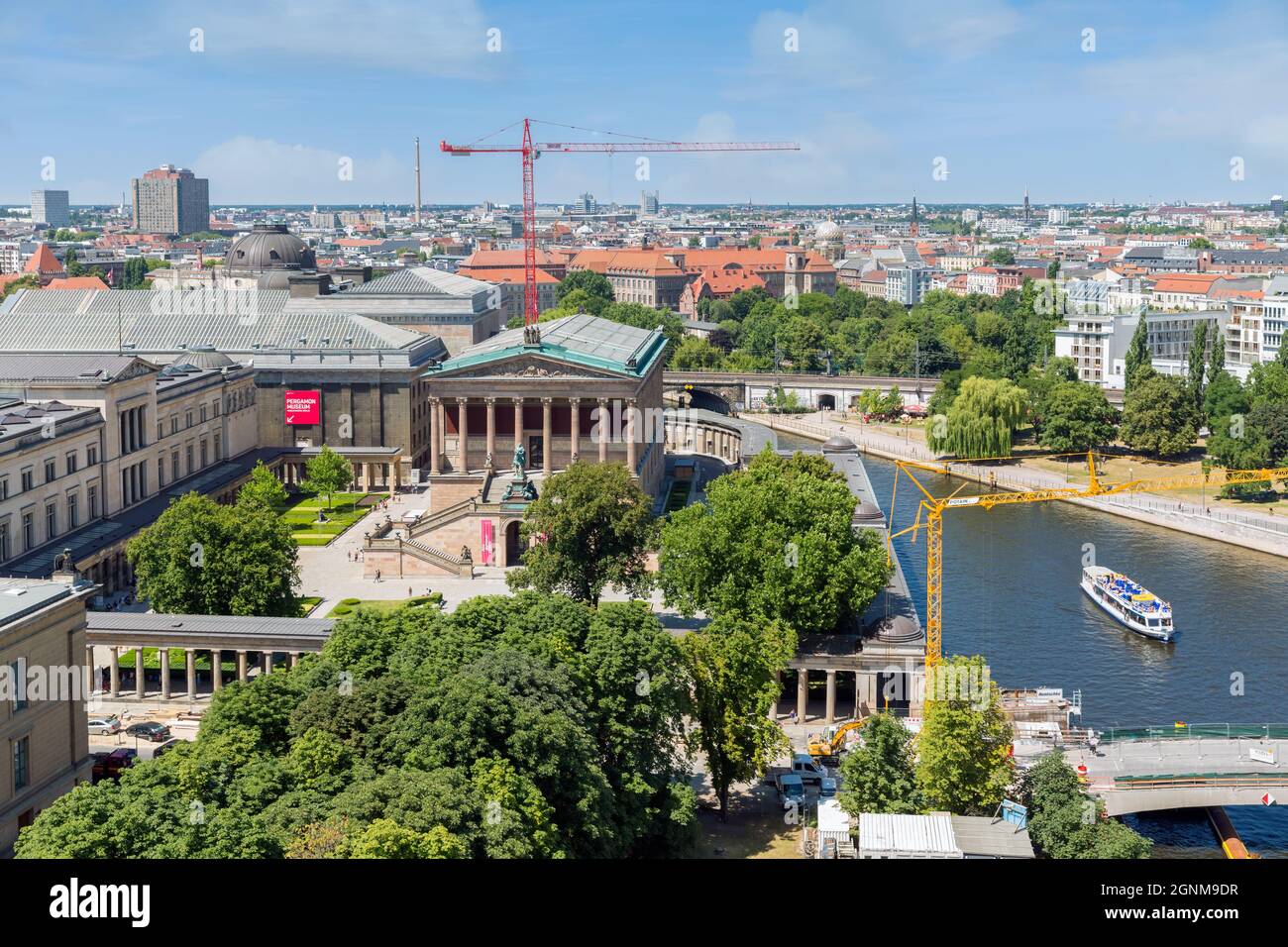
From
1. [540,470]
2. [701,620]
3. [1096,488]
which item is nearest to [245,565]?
[701,620]

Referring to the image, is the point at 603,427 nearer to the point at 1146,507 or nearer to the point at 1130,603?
the point at 1130,603

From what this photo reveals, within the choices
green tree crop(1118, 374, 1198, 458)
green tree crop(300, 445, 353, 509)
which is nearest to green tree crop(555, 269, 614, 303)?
green tree crop(1118, 374, 1198, 458)

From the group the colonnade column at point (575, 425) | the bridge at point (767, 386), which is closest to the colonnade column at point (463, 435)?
the colonnade column at point (575, 425)

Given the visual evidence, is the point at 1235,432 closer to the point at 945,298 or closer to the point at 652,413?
the point at 652,413

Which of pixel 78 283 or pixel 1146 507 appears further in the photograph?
pixel 78 283

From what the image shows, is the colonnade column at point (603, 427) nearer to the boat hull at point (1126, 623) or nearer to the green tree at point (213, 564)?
the boat hull at point (1126, 623)

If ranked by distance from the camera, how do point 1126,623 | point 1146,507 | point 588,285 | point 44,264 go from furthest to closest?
1. point 44,264
2. point 588,285
3. point 1146,507
4. point 1126,623

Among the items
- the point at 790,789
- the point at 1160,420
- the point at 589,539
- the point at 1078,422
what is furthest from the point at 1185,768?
the point at 1078,422
